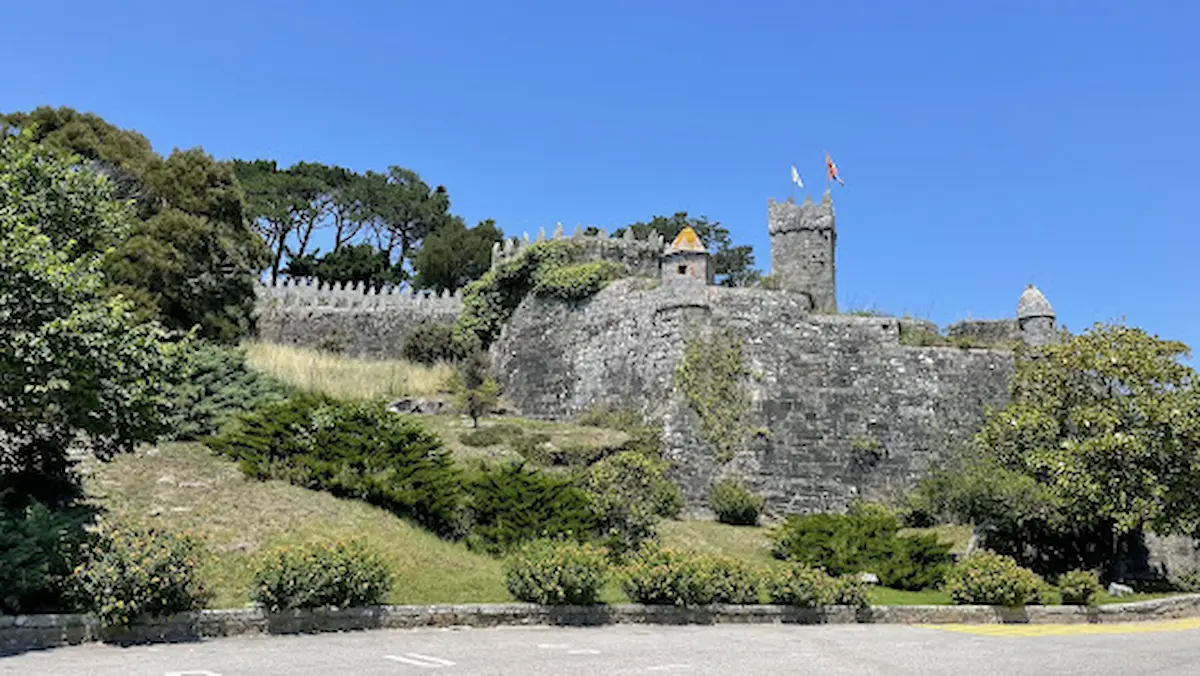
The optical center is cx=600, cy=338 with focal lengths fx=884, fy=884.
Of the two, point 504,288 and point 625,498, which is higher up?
point 504,288

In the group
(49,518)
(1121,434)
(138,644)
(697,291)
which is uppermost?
(697,291)

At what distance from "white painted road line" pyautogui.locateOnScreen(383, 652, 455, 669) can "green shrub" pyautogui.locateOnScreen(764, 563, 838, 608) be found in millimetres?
6958

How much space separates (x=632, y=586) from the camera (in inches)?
533

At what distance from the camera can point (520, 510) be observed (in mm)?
16359

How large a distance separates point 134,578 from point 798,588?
9717 mm

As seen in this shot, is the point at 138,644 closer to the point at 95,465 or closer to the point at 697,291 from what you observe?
the point at 95,465

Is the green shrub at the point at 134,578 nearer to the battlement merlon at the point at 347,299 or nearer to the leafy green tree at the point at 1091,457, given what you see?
the leafy green tree at the point at 1091,457

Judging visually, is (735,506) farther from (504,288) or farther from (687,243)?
(504,288)

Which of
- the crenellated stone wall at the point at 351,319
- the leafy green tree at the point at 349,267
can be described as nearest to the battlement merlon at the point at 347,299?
the crenellated stone wall at the point at 351,319

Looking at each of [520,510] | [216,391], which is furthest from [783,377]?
[216,391]

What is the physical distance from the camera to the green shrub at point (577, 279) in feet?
103

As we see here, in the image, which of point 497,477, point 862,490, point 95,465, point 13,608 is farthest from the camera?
point 862,490

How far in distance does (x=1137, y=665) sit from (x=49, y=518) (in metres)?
13.0

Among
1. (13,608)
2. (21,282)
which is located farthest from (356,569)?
(21,282)
